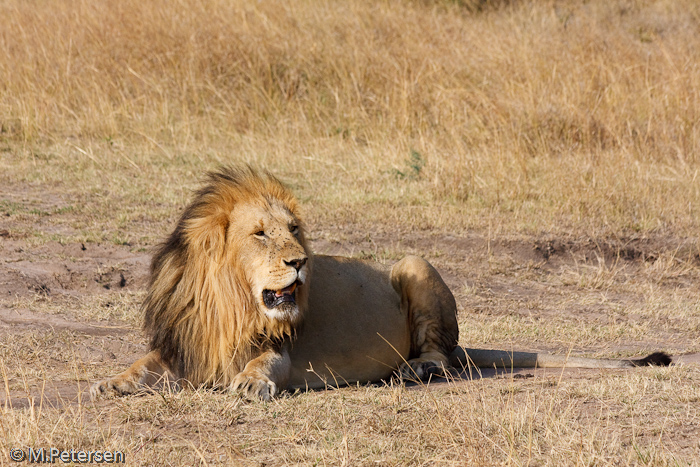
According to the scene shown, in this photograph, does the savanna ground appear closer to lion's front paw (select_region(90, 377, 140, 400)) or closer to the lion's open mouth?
lion's front paw (select_region(90, 377, 140, 400))

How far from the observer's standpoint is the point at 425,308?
462 centimetres

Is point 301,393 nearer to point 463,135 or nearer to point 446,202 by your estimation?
point 446,202

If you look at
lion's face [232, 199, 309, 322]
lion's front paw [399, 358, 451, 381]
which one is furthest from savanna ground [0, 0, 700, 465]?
lion's face [232, 199, 309, 322]

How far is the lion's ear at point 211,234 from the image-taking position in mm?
3643

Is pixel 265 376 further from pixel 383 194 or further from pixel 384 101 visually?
pixel 384 101

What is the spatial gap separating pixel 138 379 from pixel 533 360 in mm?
2029

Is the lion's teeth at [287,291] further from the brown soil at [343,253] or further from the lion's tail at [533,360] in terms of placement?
the lion's tail at [533,360]

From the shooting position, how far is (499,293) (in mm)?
6176

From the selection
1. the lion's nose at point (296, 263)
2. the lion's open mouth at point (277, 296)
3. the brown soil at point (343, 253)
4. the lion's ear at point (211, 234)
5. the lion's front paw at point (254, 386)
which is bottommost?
the brown soil at point (343, 253)

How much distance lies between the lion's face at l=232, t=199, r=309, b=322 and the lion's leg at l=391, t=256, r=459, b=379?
3.55 ft

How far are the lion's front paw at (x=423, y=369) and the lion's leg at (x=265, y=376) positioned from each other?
Result: 0.73m

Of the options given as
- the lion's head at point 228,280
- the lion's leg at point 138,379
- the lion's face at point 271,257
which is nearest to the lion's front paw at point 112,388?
the lion's leg at point 138,379

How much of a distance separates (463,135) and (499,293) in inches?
129

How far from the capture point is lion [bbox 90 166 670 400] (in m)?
3.56
